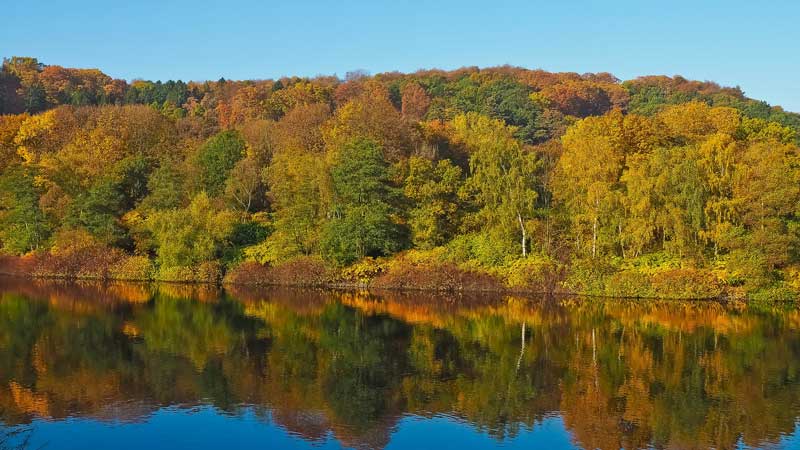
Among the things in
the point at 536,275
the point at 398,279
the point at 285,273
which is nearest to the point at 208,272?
the point at 285,273

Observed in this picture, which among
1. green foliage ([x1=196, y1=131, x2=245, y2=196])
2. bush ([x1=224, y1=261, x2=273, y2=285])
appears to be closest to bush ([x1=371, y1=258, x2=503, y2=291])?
bush ([x1=224, y1=261, x2=273, y2=285])

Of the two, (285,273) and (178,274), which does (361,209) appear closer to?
(285,273)

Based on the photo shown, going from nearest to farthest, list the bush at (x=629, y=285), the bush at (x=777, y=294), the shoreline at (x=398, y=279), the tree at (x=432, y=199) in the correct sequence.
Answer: the bush at (x=777, y=294) → the shoreline at (x=398, y=279) → the bush at (x=629, y=285) → the tree at (x=432, y=199)

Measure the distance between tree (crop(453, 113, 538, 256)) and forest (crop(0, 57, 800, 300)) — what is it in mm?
118

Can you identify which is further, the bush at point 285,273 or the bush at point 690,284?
the bush at point 285,273

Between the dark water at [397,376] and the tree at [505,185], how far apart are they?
1026 centimetres

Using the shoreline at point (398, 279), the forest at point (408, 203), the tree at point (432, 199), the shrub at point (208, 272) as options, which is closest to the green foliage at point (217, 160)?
the forest at point (408, 203)

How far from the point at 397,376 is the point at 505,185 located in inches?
1044

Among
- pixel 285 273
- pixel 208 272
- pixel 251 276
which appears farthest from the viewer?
pixel 208 272

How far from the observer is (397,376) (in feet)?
76.5

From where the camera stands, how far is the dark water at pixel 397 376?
17.9 metres

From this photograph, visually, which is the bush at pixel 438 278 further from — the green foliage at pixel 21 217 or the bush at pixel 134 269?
the green foliage at pixel 21 217

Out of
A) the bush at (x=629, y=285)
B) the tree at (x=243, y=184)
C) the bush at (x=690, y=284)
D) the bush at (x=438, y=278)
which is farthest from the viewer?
the tree at (x=243, y=184)

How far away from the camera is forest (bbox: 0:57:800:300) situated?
43.4m
